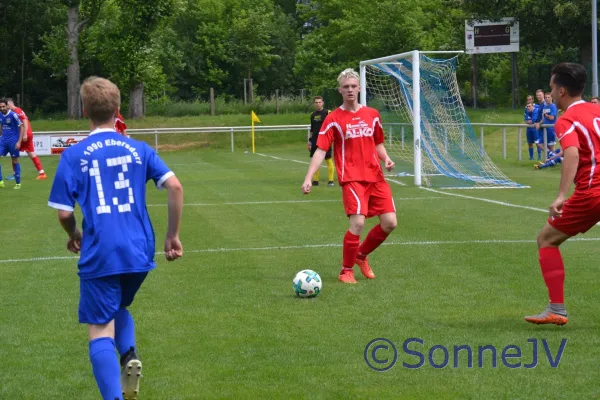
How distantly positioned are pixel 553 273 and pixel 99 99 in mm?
3729

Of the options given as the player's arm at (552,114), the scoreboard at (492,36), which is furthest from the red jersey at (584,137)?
the scoreboard at (492,36)

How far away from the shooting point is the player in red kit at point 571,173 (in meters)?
6.67

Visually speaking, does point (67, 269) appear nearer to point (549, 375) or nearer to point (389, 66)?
point (549, 375)

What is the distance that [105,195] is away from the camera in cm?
493

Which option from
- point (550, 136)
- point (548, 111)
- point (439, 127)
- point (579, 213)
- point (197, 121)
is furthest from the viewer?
point (197, 121)

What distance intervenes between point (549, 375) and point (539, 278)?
345cm

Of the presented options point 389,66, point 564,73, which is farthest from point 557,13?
point 564,73

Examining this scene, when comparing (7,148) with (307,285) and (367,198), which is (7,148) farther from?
(307,285)

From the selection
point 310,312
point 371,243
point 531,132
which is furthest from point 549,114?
point 310,312

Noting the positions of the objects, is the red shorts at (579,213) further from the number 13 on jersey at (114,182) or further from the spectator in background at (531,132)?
the spectator in background at (531,132)
